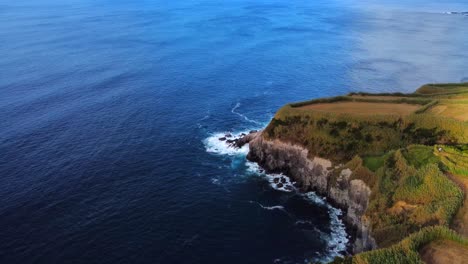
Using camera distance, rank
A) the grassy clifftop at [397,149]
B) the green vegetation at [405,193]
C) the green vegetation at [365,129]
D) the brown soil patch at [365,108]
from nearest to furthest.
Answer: the grassy clifftop at [397,149]
the green vegetation at [405,193]
the green vegetation at [365,129]
the brown soil patch at [365,108]

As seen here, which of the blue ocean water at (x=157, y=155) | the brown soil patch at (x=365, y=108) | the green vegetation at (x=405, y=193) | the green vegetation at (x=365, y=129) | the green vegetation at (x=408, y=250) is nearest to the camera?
the green vegetation at (x=408, y=250)

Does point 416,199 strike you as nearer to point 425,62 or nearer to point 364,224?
point 364,224

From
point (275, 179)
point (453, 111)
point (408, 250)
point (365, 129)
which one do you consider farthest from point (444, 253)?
point (453, 111)

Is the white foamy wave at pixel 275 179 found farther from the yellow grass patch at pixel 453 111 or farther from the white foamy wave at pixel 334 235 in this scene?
the yellow grass patch at pixel 453 111

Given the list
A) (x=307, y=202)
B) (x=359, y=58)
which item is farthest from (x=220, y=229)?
(x=359, y=58)

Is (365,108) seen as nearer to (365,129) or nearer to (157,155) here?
(365,129)

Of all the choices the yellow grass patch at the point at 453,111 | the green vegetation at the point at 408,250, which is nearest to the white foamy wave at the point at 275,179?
the yellow grass patch at the point at 453,111

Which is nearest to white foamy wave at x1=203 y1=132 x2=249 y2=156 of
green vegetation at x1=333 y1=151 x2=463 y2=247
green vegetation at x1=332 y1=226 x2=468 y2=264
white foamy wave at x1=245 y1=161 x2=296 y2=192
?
white foamy wave at x1=245 y1=161 x2=296 y2=192

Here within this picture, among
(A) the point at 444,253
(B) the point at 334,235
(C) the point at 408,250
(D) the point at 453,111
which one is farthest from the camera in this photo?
(D) the point at 453,111
